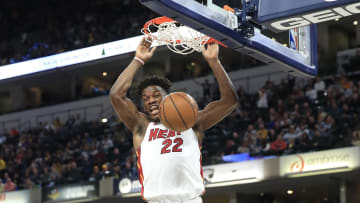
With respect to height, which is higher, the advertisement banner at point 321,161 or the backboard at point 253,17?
the backboard at point 253,17

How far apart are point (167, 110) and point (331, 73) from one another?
1382cm

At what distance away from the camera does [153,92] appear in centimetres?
548

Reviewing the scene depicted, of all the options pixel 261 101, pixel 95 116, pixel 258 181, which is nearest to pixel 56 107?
pixel 95 116

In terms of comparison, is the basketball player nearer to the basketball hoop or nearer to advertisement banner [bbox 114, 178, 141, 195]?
the basketball hoop

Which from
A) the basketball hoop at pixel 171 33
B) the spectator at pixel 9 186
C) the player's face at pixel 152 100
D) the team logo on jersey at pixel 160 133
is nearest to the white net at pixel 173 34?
the basketball hoop at pixel 171 33

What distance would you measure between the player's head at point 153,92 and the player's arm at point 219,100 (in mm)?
354

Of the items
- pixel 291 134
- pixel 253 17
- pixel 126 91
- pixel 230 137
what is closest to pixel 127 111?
pixel 126 91

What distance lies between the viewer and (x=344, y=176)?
14.6m

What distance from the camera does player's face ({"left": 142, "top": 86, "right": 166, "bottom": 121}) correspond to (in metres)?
5.41

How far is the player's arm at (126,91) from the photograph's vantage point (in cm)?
539

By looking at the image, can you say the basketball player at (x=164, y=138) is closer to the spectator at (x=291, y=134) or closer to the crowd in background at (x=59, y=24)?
the spectator at (x=291, y=134)

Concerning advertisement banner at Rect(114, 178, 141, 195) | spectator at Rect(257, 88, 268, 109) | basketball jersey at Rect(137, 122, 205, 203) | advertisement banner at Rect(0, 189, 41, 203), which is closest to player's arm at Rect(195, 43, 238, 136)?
basketball jersey at Rect(137, 122, 205, 203)

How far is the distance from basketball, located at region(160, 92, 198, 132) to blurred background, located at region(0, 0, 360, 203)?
3.69m

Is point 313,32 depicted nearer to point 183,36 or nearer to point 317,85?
point 183,36
